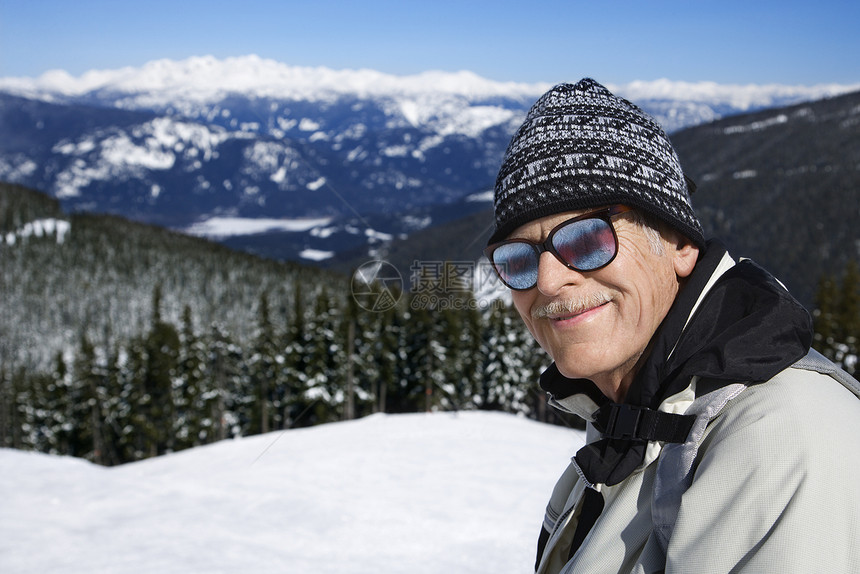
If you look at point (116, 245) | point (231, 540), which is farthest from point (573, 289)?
point (116, 245)

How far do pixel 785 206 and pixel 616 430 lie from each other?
536ft

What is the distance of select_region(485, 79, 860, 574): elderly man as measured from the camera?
1186mm

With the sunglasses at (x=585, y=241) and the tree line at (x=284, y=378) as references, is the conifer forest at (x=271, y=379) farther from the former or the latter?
the sunglasses at (x=585, y=241)

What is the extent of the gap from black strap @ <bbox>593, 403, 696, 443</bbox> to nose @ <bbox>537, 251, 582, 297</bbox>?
392mm

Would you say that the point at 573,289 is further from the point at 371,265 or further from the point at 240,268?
the point at 240,268

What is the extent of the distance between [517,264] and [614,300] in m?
0.35

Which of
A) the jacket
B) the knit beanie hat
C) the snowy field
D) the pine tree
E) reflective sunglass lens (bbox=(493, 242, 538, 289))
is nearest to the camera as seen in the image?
the jacket

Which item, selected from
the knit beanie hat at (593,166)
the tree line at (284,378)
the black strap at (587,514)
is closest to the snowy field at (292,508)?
the black strap at (587,514)

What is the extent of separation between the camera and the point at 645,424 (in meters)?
1.55

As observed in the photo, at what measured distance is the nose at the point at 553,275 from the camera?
71.6 inches

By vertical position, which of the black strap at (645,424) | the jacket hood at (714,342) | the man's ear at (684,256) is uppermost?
the man's ear at (684,256)

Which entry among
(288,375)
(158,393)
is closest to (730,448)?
(288,375)

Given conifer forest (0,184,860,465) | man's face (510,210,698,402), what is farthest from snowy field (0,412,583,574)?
conifer forest (0,184,860,465)

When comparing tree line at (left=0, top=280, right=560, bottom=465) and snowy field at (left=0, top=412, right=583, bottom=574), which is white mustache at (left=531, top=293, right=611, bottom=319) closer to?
snowy field at (left=0, top=412, right=583, bottom=574)
